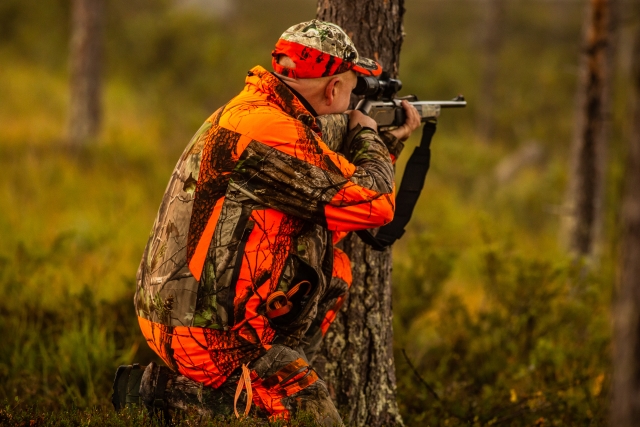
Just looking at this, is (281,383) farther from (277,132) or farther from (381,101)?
(381,101)

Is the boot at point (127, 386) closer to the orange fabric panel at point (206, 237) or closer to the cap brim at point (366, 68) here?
the orange fabric panel at point (206, 237)

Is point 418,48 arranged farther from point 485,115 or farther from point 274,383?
point 274,383

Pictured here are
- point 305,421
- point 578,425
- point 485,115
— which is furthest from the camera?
point 485,115

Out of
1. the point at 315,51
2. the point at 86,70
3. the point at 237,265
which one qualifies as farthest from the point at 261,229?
the point at 86,70

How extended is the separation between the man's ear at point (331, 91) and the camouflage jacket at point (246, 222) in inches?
7.4

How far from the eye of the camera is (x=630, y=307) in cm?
164

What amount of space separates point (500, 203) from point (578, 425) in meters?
7.73

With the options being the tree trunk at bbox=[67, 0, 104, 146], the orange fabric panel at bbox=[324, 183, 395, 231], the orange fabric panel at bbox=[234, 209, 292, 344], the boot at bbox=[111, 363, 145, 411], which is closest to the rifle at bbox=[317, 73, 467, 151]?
the orange fabric panel at bbox=[324, 183, 395, 231]

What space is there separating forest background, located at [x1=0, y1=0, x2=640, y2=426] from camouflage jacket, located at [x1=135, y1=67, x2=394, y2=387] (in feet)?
3.17

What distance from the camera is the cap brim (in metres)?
3.10

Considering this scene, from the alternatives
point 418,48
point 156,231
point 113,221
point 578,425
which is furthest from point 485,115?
point 156,231

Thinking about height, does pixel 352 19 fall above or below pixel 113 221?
above

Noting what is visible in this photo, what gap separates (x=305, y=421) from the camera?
2740 millimetres

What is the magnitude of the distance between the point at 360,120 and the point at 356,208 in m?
0.52
